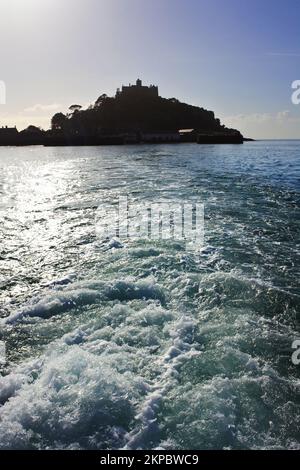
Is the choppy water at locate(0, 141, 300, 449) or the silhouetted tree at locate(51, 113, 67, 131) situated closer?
the choppy water at locate(0, 141, 300, 449)

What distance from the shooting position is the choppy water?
17.0 ft

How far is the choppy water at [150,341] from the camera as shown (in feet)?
17.0

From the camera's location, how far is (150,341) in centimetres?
725

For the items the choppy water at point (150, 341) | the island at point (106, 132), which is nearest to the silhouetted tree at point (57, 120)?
the island at point (106, 132)

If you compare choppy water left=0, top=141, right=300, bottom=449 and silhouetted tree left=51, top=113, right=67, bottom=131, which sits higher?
silhouetted tree left=51, top=113, right=67, bottom=131

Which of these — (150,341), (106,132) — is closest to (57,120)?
(106,132)

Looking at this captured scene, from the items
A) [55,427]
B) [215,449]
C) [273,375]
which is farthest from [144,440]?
[273,375]

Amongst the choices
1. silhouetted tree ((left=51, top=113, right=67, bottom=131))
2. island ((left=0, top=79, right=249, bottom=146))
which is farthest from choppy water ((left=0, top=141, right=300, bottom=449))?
silhouetted tree ((left=51, top=113, right=67, bottom=131))

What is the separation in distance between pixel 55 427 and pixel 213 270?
22.3 ft

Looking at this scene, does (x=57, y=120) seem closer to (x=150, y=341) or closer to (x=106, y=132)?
(x=106, y=132)

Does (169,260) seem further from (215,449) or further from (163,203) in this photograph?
(163,203)

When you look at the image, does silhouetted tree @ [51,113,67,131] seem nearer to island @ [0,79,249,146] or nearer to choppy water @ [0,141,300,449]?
island @ [0,79,249,146]


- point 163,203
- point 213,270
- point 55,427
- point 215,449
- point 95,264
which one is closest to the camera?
point 215,449

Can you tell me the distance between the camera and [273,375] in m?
6.20
